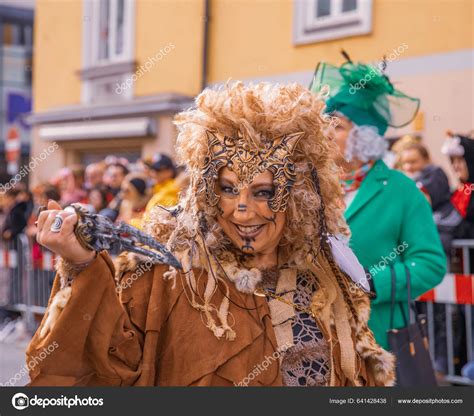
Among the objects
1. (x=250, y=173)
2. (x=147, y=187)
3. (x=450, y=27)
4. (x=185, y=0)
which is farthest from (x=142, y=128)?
(x=250, y=173)

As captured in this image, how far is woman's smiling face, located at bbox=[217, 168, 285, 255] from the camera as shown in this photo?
1720 mm

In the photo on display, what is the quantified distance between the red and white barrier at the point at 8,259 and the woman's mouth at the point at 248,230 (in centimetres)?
523

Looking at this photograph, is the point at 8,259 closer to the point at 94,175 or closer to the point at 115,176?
the point at 94,175

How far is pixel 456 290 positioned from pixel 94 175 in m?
3.09

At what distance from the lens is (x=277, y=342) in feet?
5.69

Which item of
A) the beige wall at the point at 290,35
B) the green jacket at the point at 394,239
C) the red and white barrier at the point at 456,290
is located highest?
the beige wall at the point at 290,35

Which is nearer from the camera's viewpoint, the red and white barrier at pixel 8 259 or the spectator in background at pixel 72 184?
the spectator in background at pixel 72 184

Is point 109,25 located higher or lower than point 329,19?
lower

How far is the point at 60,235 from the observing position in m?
1.35
